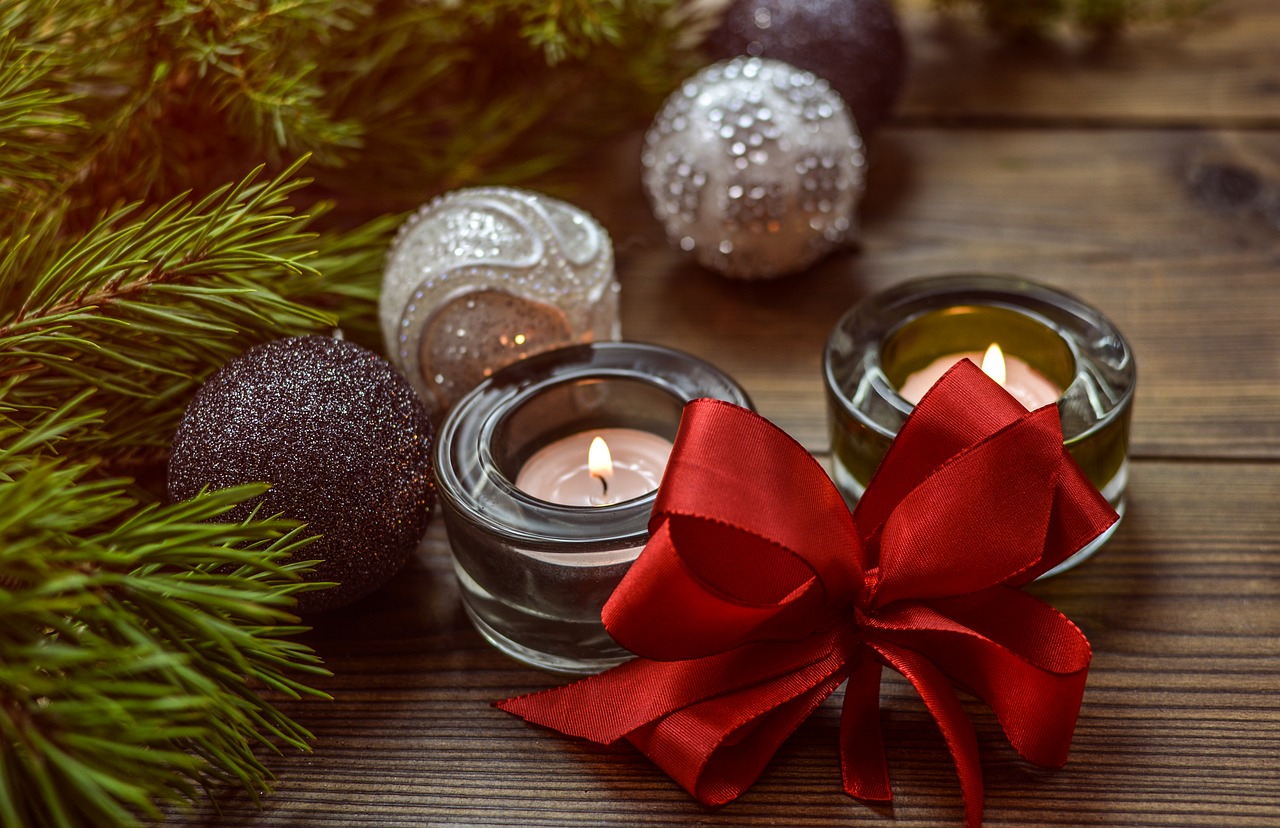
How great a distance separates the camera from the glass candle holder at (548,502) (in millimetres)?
494

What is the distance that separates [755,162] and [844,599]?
300 millimetres

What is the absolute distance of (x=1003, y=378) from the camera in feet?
1.89

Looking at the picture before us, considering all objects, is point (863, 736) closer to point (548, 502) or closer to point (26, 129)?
point (548, 502)

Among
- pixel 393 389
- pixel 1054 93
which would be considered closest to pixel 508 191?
pixel 393 389

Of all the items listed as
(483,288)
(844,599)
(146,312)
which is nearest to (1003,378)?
(844,599)

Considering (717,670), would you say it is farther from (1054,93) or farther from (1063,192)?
(1054,93)

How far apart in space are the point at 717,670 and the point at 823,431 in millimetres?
211

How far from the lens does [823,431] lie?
66 cm

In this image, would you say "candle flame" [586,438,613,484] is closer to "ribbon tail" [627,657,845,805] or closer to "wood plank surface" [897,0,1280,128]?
"ribbon tail" [627,657,845,805]

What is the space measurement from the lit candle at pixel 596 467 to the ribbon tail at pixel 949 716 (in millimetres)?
144

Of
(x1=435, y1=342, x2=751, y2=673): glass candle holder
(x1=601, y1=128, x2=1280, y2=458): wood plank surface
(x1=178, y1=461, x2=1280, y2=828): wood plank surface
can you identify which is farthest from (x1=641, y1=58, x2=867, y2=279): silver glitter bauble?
(x1=178, y1=461, x2=1280, y2=828): wood plank surface

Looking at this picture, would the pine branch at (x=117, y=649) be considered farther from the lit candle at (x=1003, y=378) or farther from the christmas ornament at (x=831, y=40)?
the christmas ornament at (x=831, y=40)

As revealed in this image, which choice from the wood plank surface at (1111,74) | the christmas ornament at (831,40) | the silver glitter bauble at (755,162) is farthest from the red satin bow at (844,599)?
the wood plank surface at (1111,74)

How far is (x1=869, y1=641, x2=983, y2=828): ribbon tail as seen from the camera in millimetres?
449
